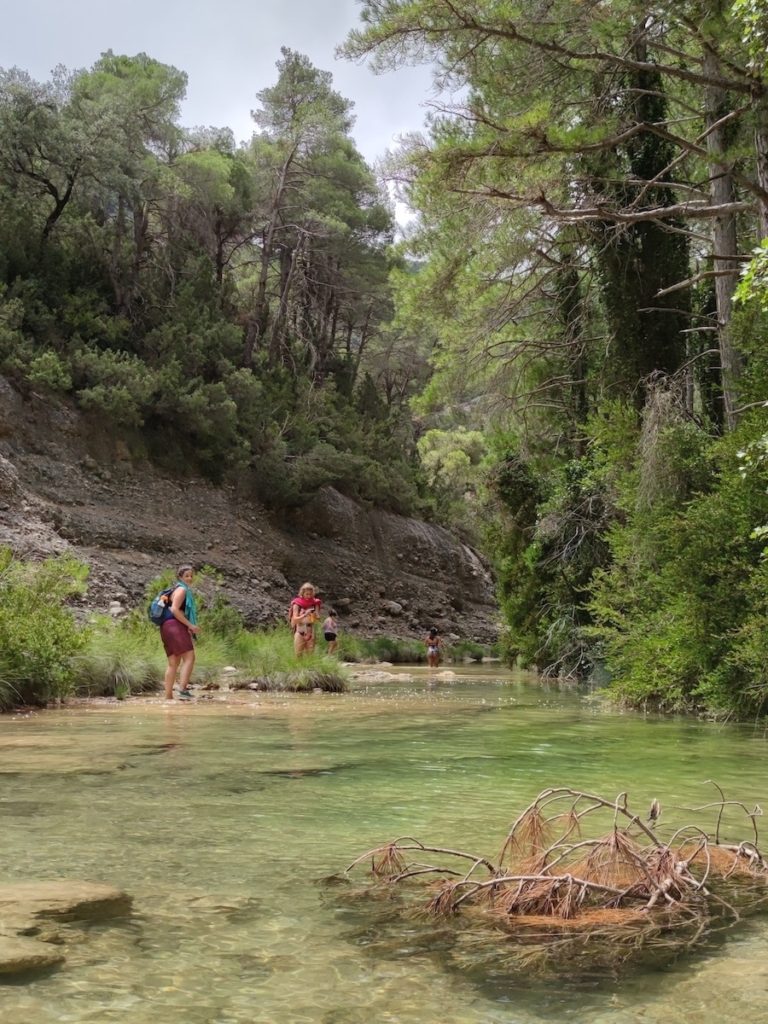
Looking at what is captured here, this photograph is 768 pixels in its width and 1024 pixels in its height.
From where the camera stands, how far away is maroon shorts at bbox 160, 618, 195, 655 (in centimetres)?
1227

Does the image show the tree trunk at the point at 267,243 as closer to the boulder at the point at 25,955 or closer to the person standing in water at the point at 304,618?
the person standing in water at the point at 304,618

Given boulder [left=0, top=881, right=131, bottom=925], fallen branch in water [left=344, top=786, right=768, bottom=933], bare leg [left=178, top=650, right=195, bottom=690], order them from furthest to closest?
bare leg [left=178, top=650, right=195, bottom=690]
fallen branch in water [left=344, top=786, right=768, bottom=933]
boulder [left=0, top=881, right=131, bottom=925]

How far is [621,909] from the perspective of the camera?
9.70 ft

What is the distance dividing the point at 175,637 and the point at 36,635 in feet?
7.03

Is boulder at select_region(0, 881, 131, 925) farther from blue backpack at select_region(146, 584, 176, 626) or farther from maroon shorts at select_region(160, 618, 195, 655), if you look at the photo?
maroon shorts at select_region(160, 618, 195, 655)

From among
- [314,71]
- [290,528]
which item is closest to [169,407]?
[290,528]

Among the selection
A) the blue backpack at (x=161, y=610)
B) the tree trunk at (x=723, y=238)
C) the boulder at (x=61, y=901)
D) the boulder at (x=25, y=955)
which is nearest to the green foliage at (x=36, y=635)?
the blue backpack at (x=161, y=610)

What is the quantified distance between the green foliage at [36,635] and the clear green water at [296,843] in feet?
4.15

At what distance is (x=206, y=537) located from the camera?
96.7 ft

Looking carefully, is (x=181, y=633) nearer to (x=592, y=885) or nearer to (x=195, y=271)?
(x=592, y=885)

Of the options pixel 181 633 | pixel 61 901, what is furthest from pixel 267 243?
pixel 61 901

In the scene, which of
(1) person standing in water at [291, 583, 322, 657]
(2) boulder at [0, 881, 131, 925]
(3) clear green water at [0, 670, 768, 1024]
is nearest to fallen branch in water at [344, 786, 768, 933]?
(3) clear green water at [0, 670, 768, 1024]

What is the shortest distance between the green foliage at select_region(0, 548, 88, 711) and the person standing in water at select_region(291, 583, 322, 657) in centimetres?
497

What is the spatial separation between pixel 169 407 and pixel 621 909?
28840mm
